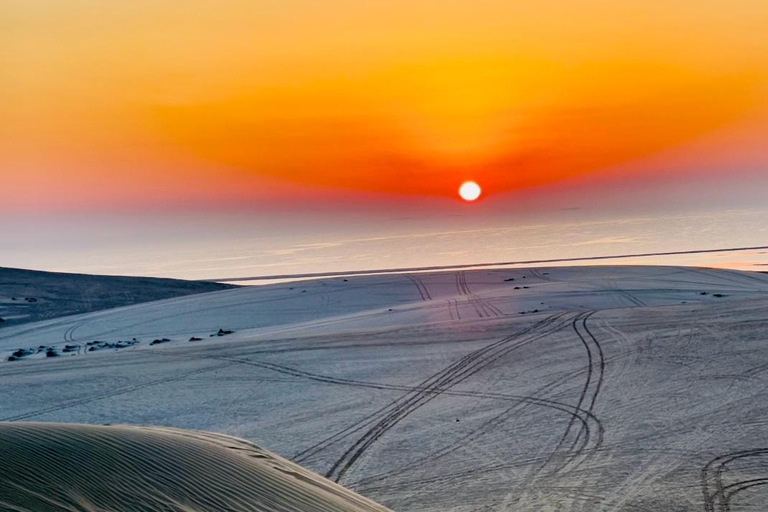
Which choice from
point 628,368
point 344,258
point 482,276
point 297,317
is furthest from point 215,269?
point 628,368

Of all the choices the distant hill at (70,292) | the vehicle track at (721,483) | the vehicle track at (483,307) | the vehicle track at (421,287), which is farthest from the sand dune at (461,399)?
the distant hill at (70,292)

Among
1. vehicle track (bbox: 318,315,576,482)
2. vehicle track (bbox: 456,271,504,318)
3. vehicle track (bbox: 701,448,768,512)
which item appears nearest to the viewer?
vehicle track (bbox: 701,448,768,512)

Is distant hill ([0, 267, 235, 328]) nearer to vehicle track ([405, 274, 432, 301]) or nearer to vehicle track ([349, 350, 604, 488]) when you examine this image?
vehicle track ([405, 274, 432, 301])

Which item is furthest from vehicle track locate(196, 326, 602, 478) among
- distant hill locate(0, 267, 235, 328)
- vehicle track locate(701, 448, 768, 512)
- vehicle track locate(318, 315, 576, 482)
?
distant hill locate(0, 267, 235, 328)

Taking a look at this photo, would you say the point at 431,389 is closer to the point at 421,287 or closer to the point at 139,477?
the point at 139,477

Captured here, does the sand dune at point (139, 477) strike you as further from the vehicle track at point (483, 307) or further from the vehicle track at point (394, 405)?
the vehicle track at point (483, 307)
